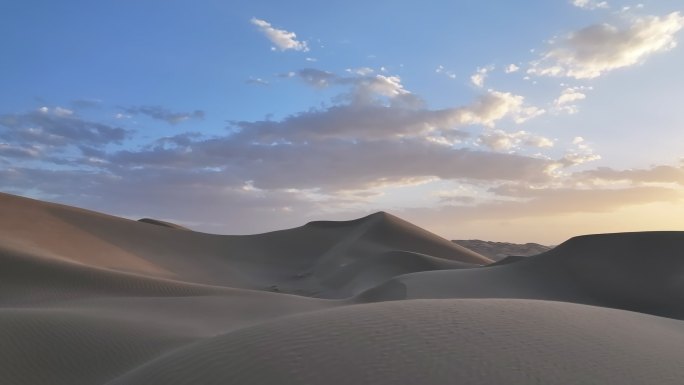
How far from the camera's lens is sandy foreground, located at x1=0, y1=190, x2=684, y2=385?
11.0 feet

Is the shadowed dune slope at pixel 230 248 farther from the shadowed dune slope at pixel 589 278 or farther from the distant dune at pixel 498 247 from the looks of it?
the distant dune at pixel 498 247

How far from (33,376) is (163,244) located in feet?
64.6

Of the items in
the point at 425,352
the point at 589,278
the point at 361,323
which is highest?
the point at 589,278

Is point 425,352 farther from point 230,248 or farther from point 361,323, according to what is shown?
point 230,248

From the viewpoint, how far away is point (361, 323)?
13.4 feet

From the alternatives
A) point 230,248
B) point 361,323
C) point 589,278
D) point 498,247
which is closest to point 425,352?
point 361,323

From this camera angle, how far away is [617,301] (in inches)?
491

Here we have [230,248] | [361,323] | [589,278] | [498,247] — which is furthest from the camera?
[498,247]

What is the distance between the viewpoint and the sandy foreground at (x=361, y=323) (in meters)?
3.34

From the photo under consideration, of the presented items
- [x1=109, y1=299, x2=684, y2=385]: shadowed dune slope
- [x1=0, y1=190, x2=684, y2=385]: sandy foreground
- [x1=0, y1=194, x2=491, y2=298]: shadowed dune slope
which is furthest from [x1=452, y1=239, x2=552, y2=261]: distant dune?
[x1=109, y1=299, x2=684, y2=385]: shadowed dune slope

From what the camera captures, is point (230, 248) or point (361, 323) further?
point (230, 248)

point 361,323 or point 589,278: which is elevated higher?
point 589,278

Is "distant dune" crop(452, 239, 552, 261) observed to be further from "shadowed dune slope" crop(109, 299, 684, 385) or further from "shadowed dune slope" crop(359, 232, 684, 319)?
"shadowed dune slope" crop(109, 299, 684, 385)

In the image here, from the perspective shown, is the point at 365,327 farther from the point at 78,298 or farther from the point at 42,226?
the point at 42,226
